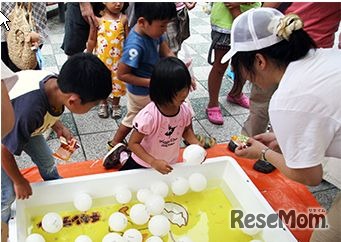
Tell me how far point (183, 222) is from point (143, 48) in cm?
86

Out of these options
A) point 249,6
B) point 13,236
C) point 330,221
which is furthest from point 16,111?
point 249,6

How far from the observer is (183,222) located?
155 cm

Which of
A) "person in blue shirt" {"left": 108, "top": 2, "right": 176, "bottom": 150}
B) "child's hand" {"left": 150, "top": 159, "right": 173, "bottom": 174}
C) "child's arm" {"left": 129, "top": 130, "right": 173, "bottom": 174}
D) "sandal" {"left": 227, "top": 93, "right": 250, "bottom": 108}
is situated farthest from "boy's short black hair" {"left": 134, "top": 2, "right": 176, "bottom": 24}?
"sandal" {"left": 227, "top": 93, "right": 250, "bottom": 108}

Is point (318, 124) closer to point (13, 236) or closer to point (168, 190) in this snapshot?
point (168, 190)

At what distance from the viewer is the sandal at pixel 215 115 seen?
2516 millimetres

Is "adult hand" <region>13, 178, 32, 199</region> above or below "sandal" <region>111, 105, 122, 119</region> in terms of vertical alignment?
above

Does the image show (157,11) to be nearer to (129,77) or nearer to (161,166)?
(129,77)

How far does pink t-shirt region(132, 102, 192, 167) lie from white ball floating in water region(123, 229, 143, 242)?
0.34 m

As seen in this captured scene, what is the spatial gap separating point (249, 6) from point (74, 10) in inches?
42.3

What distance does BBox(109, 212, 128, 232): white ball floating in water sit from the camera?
4.77ft

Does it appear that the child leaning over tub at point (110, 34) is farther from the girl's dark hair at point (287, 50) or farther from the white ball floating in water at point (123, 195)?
the girl's dark hair at point (287, 50)

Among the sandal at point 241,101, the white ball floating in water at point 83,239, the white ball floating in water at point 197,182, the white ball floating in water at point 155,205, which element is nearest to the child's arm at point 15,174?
the white ball floating in water at point 83,239

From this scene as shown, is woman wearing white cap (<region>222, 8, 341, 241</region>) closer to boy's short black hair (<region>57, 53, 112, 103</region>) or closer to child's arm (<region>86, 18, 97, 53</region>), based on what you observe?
boy's short black hair (<region>57, 53, 112, 103</region>)

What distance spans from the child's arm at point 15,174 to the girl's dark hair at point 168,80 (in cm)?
58
